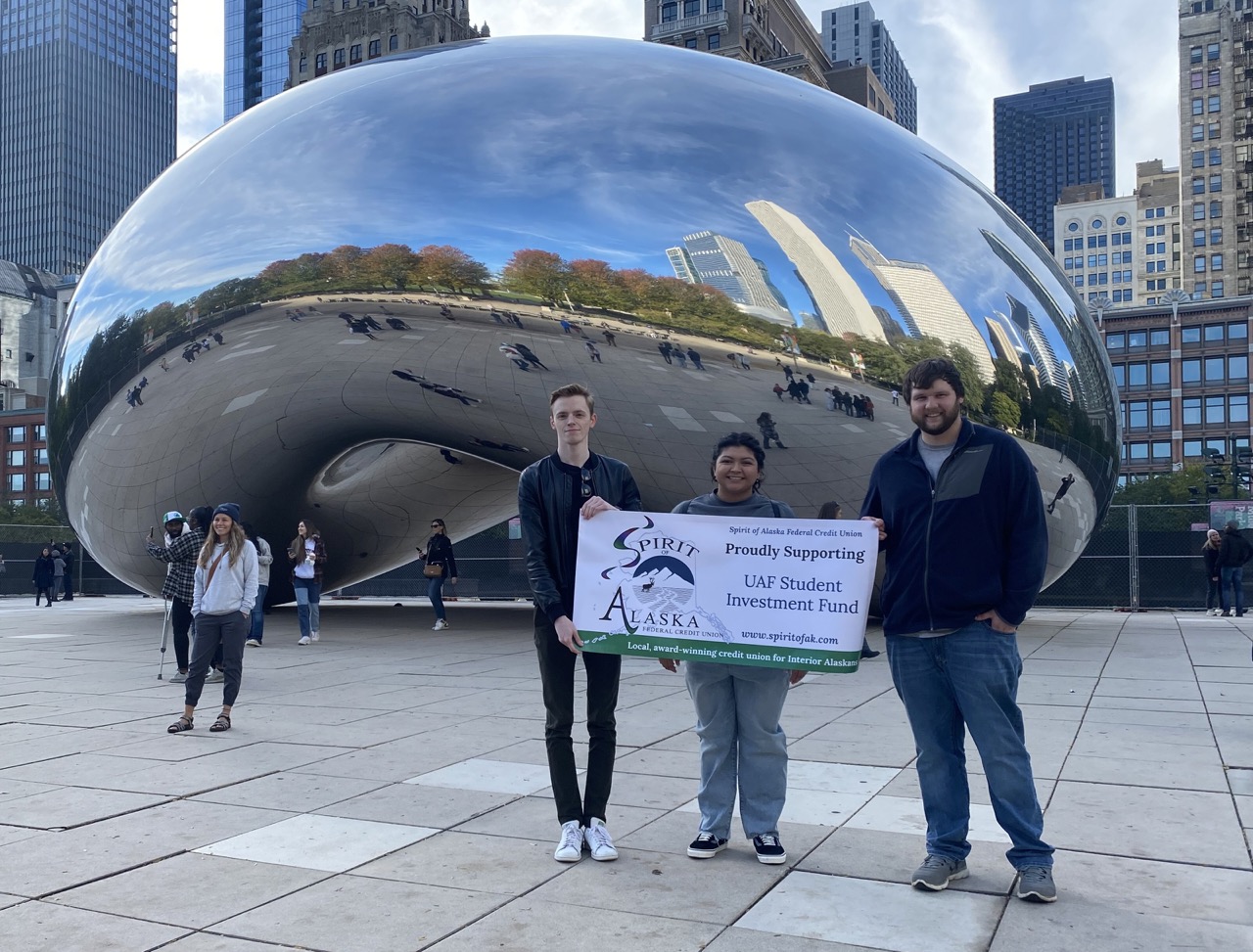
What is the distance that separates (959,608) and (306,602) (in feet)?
30.9

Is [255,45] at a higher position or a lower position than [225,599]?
higher

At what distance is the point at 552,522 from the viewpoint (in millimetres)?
4309

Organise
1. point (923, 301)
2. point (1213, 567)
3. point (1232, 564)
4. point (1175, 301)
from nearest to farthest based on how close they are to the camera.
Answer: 1. point (923, 301)
2. point (1232, 564)
3. point (1213, 567)
4. point (1175, 301)

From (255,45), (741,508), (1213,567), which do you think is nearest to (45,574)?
(1213,567)

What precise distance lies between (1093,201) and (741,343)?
18237 cm

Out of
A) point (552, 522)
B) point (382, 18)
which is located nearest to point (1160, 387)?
point (382, 18)

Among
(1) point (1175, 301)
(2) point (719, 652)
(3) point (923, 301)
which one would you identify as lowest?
(2) point (719, 652)

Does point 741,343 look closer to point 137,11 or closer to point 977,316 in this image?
point 977,316

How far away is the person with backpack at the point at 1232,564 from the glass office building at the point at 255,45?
7294 inches

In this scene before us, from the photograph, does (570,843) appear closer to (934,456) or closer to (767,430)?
(934,456)

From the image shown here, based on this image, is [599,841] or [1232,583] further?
[1232,583]

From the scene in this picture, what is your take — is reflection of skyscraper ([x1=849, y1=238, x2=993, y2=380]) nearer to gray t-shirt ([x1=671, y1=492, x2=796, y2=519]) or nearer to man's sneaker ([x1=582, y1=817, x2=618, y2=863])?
gray t-shirt ([x1=671, y1=492, x2=796, y2=519])

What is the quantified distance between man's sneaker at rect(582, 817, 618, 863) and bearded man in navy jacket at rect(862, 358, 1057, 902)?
1.06 meters

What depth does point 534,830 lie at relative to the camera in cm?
450
